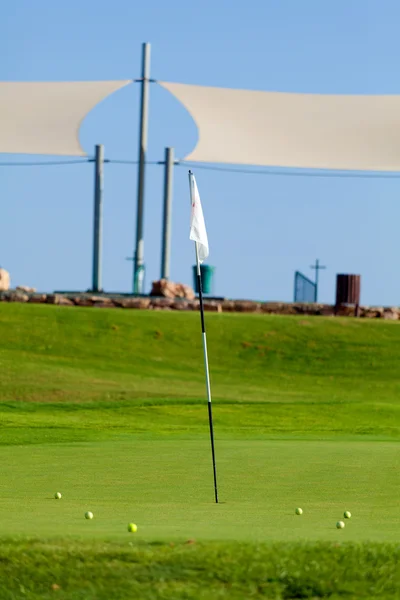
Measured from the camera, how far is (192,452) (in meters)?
12.7

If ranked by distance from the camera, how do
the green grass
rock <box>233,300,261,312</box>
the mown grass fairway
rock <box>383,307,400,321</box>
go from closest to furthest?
the green grass → the mown grass fairway → rock <box>233,300,261,312</box> → rock <box>383,307,400,321</box>

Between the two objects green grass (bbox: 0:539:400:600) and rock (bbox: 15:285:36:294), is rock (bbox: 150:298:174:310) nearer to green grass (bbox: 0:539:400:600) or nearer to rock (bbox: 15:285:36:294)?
rock (bbox: 15:285:36:294)

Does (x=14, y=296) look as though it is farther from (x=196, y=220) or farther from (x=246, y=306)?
(x=196, y=220)

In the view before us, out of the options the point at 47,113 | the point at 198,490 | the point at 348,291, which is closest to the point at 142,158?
the point at 47,113

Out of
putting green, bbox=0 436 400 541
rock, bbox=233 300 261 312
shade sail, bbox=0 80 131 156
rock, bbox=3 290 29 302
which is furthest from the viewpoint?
rock, bbox=233 300 261 312

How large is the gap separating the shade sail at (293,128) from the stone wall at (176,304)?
3.58 meters

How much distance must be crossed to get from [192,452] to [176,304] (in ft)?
60.5

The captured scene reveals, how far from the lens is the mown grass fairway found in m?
6.03

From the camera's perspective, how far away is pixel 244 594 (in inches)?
229

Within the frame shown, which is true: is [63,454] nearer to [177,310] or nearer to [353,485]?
[353,485]

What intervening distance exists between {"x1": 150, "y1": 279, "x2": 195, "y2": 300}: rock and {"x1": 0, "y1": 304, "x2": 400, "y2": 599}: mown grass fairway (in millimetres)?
2308

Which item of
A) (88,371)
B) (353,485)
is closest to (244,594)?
(353,485)

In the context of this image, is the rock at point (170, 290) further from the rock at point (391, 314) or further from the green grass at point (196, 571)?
the green grass at point (196, 571)

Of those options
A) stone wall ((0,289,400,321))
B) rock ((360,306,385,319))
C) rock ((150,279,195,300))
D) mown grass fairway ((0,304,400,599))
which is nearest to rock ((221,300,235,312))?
stone wall ((0,289,400,321))
